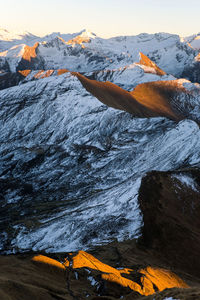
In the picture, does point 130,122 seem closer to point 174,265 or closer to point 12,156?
point 12,156

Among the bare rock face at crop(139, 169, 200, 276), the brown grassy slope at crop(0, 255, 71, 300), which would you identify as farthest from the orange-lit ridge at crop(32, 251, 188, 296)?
the bare rock face at crop(139, 169, 200, 276)

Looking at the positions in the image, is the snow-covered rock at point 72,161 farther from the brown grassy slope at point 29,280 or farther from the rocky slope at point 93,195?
the brown grassy slope at point 29,280

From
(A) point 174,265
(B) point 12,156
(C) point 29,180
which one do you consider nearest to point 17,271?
(A) point 174,265

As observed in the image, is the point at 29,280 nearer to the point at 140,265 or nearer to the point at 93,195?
the point at 140,265

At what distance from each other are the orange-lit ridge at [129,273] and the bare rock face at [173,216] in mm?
8179

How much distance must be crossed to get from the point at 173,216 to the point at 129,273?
82.5 feet

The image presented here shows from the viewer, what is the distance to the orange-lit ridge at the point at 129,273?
43438 mm

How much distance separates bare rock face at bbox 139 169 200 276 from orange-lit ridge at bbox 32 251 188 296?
322 inches

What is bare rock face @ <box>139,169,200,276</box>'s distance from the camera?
201 ft

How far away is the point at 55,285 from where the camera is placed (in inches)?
1580

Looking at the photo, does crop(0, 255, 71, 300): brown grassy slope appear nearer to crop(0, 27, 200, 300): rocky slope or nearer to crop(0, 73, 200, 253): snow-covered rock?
crop(0, 27, 200, 300): rocky slope

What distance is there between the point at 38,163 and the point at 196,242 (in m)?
90.8

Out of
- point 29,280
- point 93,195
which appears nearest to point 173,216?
point 93,195

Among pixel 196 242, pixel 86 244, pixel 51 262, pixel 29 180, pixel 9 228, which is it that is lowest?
pixel 29 180
